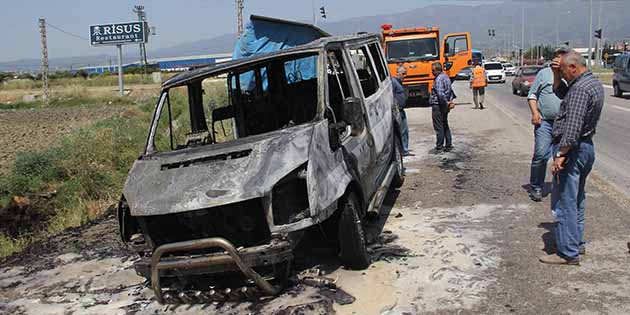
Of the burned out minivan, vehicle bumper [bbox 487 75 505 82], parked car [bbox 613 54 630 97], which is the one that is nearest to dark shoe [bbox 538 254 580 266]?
the burned out minivan

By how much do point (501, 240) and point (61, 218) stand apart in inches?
289

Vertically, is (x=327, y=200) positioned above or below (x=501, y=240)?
above

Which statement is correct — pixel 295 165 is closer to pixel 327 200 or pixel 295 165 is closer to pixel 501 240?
pixel 327 200

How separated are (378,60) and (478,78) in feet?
39.6

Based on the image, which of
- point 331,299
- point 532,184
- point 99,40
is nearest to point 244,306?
point 331,299

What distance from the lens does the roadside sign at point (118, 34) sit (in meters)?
→ 61.7

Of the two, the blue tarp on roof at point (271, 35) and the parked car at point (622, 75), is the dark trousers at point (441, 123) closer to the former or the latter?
the blue tarp on roof at point (271, 35)

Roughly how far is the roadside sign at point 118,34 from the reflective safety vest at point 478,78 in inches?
1896

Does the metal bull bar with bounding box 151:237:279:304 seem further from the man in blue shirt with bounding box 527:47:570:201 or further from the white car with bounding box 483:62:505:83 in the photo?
the white car with bounding box 483:62:505:83

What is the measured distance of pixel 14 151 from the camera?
66.8 ft

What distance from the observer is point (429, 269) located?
5.36 meters

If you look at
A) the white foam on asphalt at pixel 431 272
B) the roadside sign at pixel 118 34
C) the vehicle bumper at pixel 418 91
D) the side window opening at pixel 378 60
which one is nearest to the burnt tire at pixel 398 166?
the side window opening at pixel 378 60

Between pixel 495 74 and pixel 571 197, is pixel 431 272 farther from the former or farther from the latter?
pixel 495 74

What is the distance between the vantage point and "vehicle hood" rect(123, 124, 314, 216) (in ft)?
14.8
